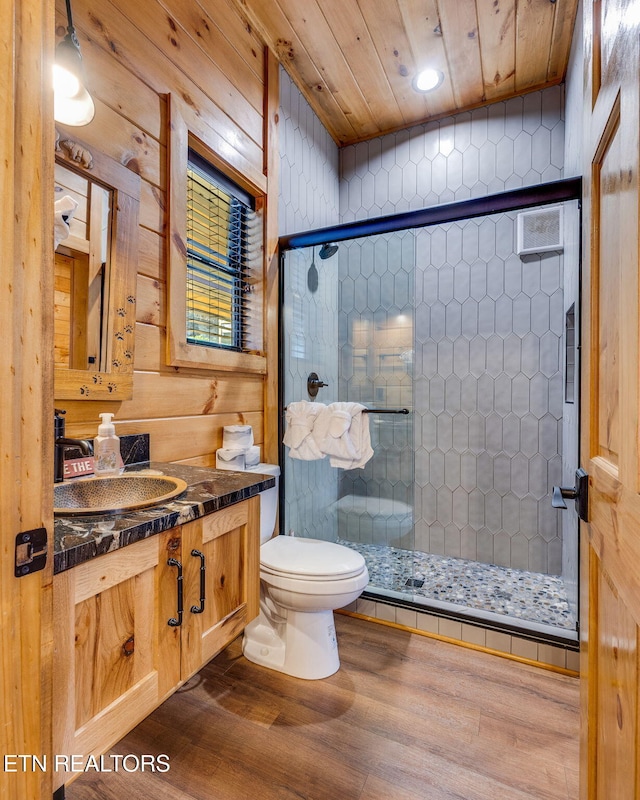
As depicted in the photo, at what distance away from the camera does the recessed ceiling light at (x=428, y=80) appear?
2361mm

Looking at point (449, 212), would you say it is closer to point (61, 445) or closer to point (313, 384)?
point (313, 384)

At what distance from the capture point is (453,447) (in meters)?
2.78

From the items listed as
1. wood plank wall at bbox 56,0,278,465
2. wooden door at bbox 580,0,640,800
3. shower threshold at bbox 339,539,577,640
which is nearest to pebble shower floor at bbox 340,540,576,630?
shower threshold at bbox 339,539,577,640

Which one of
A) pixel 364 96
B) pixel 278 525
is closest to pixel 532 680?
pixel 278 525

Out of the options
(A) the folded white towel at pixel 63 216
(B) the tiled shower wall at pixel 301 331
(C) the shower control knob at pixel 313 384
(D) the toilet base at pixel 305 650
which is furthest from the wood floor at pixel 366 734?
(A) the folded white towel at pixel 63 216

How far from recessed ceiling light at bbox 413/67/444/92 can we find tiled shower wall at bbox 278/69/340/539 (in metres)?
0.68

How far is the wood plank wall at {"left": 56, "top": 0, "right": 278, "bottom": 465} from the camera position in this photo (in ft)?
4.50

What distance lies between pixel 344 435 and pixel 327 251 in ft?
3.36

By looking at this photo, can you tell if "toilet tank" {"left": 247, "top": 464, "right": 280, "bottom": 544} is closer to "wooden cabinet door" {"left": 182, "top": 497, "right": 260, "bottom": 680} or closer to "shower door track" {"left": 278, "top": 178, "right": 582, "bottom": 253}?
"wooden cabinet door" {"left": 182, "top": 497, "right": 260, "bottom": 680}

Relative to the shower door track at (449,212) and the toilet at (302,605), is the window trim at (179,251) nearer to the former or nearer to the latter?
the shower door track at (449,212)

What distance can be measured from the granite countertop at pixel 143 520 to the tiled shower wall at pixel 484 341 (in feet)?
4.53

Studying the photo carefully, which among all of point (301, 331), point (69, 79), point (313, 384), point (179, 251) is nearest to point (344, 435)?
point (313, 384)

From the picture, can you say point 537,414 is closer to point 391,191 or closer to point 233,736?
point 391,191

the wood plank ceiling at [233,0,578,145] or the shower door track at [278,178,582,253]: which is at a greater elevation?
the wood plank ceiling at [233,0,578,145]
